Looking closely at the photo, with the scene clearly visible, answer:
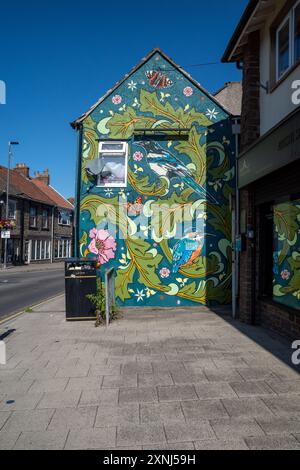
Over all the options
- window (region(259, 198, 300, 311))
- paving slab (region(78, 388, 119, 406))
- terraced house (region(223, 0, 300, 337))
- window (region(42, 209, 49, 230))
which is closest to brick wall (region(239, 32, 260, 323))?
terraced house (region(223, 0, 300, 337))

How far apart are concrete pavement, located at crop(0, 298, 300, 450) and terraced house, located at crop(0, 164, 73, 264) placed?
2689 centimetres

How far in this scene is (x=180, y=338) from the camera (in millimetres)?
7160

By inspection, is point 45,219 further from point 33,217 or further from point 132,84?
point 132,84

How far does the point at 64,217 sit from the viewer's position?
43906mm

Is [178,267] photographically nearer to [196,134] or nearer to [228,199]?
[228,199]

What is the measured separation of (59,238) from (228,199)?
34.1 meters

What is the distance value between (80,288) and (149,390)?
4.32 metres

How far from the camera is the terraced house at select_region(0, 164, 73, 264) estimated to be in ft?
111

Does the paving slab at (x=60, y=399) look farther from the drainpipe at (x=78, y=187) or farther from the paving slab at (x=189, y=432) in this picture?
the drainpipe at (x=78, y=187)

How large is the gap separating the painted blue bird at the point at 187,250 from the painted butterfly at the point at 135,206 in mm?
1306

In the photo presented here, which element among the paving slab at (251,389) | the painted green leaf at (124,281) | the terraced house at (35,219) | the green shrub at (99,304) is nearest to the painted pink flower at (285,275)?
the paving slab at (251,389)

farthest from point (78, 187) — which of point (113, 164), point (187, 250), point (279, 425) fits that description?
point (279, 425)

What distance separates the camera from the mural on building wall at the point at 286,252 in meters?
7.67
